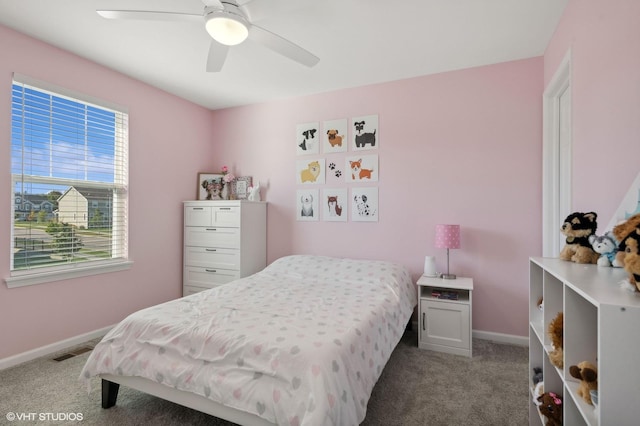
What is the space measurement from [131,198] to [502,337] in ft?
12.7

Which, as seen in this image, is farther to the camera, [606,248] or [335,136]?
[335,136]

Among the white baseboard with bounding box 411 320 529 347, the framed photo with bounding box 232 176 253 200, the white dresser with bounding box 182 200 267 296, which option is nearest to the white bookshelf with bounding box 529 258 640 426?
the white baseboard with bounding box 411 320 529 347

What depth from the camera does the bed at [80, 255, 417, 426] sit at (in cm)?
142

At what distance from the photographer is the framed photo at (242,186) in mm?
4059

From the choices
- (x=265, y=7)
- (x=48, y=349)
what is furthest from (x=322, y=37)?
(x=48, y=349)

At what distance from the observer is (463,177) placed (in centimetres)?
308

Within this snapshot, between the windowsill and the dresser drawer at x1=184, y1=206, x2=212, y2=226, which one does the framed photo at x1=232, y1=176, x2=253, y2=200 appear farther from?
the windowsill

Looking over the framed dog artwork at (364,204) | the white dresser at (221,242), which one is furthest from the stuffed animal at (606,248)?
the white dresser at (221,242)

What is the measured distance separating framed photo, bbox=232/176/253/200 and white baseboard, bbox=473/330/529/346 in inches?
116

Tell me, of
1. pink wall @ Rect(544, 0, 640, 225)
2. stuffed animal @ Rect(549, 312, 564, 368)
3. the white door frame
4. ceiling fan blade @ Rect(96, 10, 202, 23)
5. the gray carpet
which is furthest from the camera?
the white door frame

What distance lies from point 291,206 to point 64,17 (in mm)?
2515

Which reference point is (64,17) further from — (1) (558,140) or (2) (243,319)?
(1) (558,140)

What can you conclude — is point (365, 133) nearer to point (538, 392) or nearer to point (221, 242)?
point (221, 242)

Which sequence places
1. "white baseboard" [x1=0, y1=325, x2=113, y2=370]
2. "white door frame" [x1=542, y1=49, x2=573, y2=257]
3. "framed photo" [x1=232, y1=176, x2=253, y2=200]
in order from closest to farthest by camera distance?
"white baseboard" [x1=0, y1=325, x2=113, y2=370] → "white door frame" [x1=542, y1=49, x2=573, y2=257] → "framed photo" [x1=232, y1=176, x2=253, y2=200]
